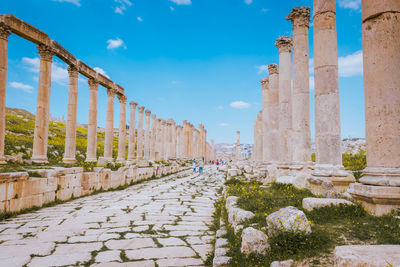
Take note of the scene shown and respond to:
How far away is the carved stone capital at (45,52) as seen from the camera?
11.9 metres

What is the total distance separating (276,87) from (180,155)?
28.1 m

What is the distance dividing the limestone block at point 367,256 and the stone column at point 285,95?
31.7 ft

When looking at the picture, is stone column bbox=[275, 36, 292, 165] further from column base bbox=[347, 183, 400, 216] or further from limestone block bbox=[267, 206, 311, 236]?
limestone block bbox=[267, 206, 311, 236]

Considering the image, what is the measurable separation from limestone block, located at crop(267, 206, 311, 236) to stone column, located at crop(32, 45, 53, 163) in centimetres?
1135

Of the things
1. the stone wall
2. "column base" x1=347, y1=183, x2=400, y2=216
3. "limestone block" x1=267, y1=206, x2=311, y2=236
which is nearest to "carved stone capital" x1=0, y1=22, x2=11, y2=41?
the stone wall

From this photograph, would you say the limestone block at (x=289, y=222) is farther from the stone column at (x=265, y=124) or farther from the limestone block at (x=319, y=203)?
the stone column at (x=265, y=124)

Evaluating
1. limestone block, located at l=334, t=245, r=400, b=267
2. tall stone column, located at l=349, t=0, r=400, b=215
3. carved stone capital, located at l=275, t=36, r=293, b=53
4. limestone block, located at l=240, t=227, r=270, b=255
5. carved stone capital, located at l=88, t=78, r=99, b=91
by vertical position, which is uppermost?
carved stone capital, located at l=275, t=36, r=293, b=53

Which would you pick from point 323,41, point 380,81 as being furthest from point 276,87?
point 380,81

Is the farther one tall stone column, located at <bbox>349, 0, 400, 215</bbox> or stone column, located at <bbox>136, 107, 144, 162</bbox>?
stone column, located at <bbox>136, 107, 144, 162</bbox>

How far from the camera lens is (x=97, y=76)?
16438 mm

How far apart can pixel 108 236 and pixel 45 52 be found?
418 inches

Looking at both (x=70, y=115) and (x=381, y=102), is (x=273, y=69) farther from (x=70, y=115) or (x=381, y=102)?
(x=70, y=115)

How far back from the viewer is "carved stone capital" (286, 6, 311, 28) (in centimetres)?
1030

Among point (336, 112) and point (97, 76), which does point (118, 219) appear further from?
point (97, 76)
